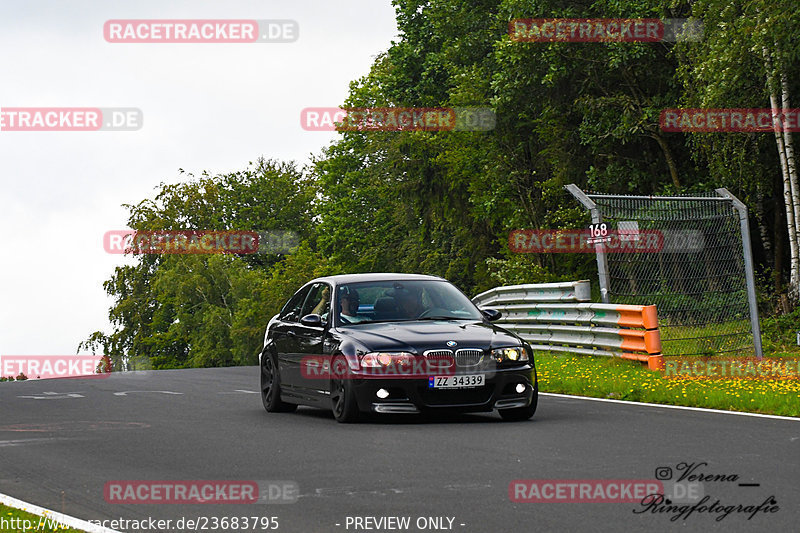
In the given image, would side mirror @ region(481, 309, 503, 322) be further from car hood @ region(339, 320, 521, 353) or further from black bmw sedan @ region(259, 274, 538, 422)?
car hood @ region(339, 320, 521, 353)

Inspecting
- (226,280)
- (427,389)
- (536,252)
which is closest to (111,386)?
(427,389)

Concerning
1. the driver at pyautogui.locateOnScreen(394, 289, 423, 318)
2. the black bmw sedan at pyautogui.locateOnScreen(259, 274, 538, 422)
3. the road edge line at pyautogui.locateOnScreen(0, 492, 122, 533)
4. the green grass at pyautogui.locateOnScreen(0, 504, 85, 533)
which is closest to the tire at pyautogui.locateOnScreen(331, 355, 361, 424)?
the black bmw sedan at pyautogui.locateOnScreen(259, 274, 538, 422)

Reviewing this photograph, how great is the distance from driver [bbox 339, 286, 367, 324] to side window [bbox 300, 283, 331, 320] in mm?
187

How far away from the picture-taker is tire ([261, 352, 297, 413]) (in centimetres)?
1448

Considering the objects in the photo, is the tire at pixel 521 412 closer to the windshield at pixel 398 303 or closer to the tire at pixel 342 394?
the windshield at pixel 398 303

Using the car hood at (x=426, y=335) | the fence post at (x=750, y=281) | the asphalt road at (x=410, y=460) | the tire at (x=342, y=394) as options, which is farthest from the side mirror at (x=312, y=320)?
the fence post at (x=750, y=281)

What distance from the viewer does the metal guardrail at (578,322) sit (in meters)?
17.4

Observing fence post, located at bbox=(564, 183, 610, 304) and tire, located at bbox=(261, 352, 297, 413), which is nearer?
tire, located at bbox=(261, 352, 297, 413)

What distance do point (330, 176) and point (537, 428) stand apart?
182 ft

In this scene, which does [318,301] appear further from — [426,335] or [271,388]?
[426,335]

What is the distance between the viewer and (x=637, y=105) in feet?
116

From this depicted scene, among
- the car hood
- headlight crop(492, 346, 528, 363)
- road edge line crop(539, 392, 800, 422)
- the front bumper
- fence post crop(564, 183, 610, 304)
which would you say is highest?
fence post crop(564, 183, 610, 304)

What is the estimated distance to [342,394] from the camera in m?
12.6

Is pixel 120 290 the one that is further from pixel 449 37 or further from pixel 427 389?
pixel 427 389
